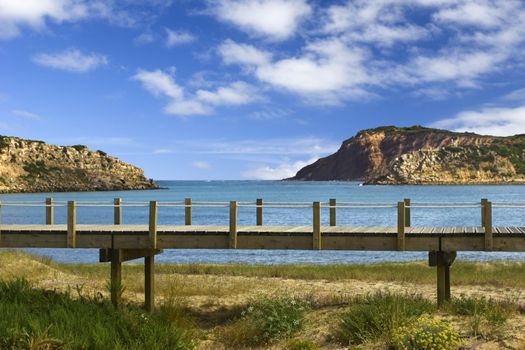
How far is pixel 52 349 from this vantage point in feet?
39.4

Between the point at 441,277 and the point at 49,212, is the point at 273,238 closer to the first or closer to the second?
the point at 441,277

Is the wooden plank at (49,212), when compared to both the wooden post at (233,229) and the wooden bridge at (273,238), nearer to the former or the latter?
the wooden bridge at (273,238)

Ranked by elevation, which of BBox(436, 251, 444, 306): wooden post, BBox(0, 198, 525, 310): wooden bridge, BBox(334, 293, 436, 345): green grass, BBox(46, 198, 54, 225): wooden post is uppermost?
BBox(46, 198, 54, 225): wooden post

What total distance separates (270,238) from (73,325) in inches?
250

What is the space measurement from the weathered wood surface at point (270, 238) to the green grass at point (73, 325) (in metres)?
2.29

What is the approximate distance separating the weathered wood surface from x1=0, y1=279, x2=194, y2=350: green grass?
7.51ft

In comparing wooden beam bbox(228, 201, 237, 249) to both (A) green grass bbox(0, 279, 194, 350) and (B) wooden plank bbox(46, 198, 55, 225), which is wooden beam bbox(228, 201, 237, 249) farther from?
(B) wooden plank bbox(46, 198, 55, 225)

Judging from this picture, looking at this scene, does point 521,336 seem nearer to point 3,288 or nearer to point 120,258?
point 120,258

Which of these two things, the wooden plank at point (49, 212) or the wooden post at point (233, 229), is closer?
the wooden post at point (233, 229)

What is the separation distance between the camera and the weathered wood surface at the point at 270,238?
16.8 m

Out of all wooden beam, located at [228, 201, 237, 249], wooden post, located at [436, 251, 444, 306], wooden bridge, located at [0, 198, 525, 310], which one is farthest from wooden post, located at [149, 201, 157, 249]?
wooden post, located at [436, 251, 444, 306]

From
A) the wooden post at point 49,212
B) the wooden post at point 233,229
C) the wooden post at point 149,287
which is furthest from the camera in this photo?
the wooden post at point 49,212

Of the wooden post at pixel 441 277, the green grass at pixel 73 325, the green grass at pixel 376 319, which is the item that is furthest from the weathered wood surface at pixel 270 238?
the green grass at pixel 73 325

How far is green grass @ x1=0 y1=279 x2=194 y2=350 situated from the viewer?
12.2 m
